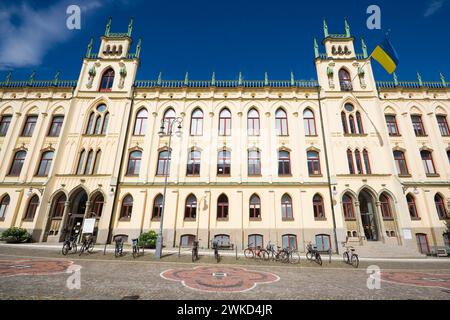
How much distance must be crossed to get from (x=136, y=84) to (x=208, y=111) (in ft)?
32.5

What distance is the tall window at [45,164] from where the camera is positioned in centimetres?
2273

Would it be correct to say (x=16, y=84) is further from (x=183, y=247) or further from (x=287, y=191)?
(x=287, y=191)

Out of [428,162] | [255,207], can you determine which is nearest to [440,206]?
[428,162]

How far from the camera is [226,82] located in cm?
2591

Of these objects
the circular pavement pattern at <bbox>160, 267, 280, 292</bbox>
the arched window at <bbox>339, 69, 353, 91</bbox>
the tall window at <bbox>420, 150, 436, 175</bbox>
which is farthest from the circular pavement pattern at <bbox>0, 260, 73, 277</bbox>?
the tall window at <bbox>420, 150, 436, 175</bbox>

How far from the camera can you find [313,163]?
75.2 ft

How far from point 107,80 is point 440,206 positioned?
4063 centimetres

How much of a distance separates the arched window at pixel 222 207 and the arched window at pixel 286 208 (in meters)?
5.82

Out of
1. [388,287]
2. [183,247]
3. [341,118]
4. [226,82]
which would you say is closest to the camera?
[388,287]

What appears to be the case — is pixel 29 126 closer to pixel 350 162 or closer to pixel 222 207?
pixel 222 207

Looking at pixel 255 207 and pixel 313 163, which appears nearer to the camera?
pixel 255 207

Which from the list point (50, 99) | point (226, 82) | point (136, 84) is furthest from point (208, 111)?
point (50, 99)

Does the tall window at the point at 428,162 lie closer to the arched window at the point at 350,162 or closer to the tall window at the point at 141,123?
the arched window at the point at 350,162

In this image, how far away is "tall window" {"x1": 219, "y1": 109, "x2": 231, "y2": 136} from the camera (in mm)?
24281
